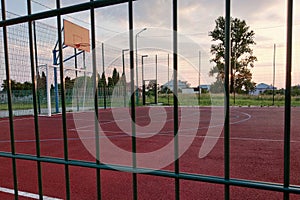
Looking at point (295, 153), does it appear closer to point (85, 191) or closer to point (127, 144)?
point (127, 144)

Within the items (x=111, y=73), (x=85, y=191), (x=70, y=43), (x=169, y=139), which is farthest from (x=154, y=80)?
(x=85, y=191)

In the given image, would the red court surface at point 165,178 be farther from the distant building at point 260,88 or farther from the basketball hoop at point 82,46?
the distant building at point 260,88

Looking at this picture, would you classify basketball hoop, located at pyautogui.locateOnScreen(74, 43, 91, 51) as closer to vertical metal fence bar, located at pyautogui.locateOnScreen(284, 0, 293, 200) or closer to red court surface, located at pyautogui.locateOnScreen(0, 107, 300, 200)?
red court surface, located at pyautogui.locateOnScreen(0, 107, 300, 200)

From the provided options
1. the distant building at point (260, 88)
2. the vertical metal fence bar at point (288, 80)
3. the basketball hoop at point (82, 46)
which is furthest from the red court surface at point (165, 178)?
the distant building at point (260, 88)

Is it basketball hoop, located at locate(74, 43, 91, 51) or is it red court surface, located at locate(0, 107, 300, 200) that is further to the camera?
basketball hoop, located at locate(74, 43, 91, 51)

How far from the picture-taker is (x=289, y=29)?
876 millimetres

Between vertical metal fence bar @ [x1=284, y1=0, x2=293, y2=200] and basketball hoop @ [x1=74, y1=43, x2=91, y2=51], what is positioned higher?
basketball hoop @ [x1=74, y1=43, x2=91, y2=51]

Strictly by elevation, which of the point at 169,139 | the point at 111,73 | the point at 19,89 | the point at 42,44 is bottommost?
the point at 169,139

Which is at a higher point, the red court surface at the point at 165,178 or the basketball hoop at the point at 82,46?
the basketball hoop at the point at 82,46

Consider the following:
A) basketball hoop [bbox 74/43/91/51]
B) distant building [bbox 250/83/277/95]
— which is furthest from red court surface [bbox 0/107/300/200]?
distant building [bbox 250/83/277/95]

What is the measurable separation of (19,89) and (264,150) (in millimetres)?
12528

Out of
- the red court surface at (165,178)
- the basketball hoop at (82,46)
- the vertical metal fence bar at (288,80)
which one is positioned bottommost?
the red court surface at (165,178)

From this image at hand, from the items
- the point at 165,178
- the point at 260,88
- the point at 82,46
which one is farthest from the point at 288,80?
the point at 260,88

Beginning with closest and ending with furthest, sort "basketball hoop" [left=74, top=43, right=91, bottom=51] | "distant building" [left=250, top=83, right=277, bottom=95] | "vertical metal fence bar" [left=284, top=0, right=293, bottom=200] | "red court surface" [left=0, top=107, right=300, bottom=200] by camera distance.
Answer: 1. "vertical metal fence bar" [left=284, top=0, right=293, bottom=200]
2. "red court surface" [left=0, top=107, right=300, bottom=200]
3. "basketball hoop" [left=74, top=43, right=91, bottom=51]
4. "distant building" [left=250, top=83, right=277, bottom=95]
